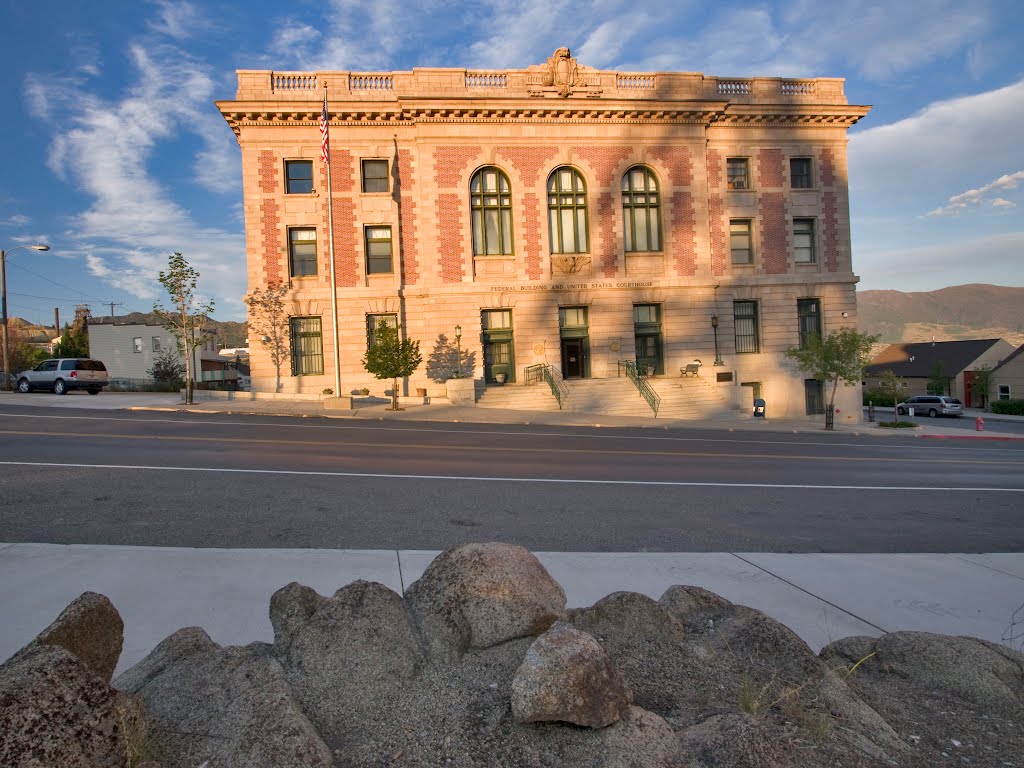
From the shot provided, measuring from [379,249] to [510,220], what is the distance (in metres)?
7.13

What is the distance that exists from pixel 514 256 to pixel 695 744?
32168 mm

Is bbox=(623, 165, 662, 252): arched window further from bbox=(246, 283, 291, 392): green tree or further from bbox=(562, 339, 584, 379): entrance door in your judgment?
bbox=(246, 283, 291, 392): green tree

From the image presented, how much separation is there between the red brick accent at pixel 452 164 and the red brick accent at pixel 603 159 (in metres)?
5.88

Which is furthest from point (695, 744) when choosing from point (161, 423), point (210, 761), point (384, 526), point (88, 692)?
point (161, 423)

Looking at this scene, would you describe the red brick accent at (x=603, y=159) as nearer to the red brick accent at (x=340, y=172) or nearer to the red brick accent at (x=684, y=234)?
the red brick accent at (x=684, y=234)

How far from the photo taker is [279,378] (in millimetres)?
32844

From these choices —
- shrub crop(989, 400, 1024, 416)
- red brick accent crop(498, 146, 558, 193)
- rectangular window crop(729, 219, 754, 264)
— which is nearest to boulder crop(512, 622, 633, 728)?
red brick accent crop(498, 146, 558, 193)

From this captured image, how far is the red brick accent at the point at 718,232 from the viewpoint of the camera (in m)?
35.6

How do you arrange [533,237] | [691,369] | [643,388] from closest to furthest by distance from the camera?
[643,388], [533,237], [691,369]

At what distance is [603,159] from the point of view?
3397 cm

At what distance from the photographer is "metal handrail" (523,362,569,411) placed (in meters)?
30.0

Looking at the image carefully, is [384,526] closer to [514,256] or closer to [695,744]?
[695,744]

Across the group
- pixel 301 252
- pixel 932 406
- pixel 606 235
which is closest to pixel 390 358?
pixel 301 252

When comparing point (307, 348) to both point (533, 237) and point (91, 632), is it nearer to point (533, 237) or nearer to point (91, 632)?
point (533, 237)
